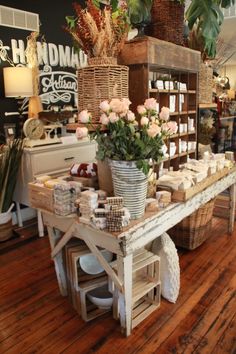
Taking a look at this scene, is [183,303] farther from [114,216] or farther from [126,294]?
[114,216]

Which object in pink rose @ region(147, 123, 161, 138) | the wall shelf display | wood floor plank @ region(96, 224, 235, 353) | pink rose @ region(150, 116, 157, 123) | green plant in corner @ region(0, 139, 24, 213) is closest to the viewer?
pink rose @ region(147, 123, 161, 138)

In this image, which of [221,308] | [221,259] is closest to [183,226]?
[221,259]

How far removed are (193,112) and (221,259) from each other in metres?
1.37

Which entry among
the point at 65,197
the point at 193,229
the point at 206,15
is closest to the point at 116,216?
the point at 65,197

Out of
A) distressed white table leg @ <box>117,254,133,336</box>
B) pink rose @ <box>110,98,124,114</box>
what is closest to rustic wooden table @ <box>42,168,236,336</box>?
distressed white table leg @ <box>117,254,133,336</box>

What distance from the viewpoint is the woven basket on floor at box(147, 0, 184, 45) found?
7.77ft

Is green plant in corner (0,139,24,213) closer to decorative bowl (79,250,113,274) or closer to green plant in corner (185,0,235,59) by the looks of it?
decorative bowl (79,250,113,274)

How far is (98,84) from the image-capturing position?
184 centimetres

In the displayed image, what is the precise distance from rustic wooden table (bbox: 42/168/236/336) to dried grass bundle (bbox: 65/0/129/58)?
0.99m

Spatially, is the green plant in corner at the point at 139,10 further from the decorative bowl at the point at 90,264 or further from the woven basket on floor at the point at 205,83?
the decorative bowl at the point at 90,264

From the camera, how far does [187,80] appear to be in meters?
2.94

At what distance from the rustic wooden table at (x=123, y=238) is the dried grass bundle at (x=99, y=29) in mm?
989

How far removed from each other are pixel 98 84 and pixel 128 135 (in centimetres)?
47

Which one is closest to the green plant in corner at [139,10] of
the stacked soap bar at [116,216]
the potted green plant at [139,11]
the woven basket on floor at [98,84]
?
the potted green plant at [139,11]
